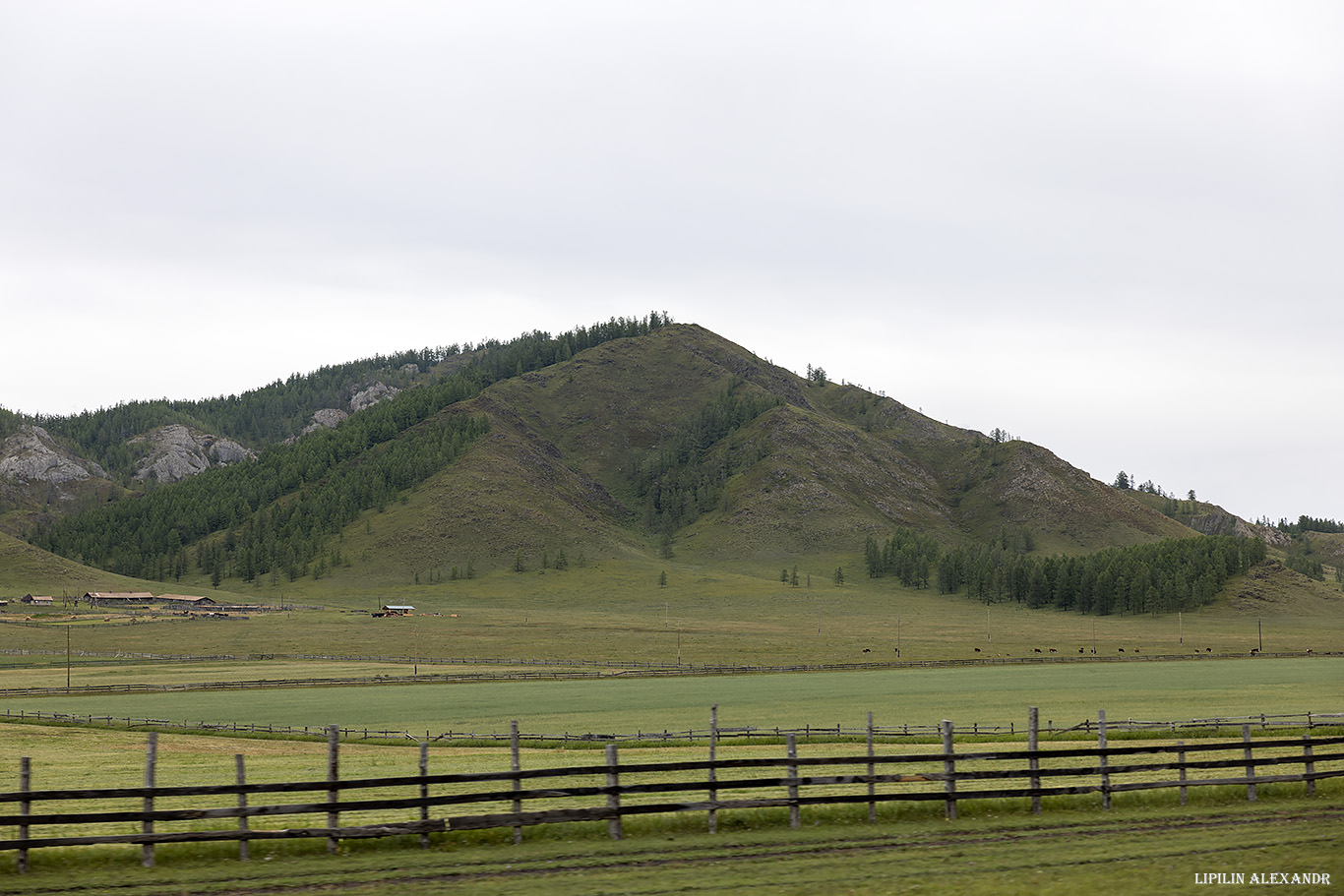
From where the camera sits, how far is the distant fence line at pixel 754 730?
47406 mm

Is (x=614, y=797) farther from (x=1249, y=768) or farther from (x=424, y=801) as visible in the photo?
(x=1249, y=768)

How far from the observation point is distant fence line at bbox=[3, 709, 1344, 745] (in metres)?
47.4

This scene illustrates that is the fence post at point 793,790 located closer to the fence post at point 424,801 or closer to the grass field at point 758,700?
the fence post at point 424,801

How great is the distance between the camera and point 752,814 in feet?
71.8

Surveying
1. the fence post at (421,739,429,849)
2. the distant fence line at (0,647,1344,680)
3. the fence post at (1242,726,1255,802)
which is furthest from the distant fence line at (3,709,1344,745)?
the distant fence line at (0,647,1344,680)

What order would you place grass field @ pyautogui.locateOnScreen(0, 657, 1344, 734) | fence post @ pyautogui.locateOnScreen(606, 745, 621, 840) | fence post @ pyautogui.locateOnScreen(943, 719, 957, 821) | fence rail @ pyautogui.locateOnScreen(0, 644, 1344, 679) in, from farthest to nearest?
fence rail @ pyautogui.locateOnScreen(0, 644, 1344, 679) < grass field @ pyautogui.locateOnScreen(0, 657, 1344, 734) < fence post @ pyautogui.locateOnScreen(943, 719, 957, 821) < fence post @ pyautogui.locateOnScreen(606, 745, 621, 840)

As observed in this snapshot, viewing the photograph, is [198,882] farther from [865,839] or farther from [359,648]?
[359,648]

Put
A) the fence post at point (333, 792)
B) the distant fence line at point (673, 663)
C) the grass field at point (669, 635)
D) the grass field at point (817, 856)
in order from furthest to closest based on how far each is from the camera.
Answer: the grass field at point (669, 635) < the distant fence line at point (673, 663) < the fence post at point (333, 792) < the grass field at point (817, 856)

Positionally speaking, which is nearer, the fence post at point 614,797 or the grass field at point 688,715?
the grass field at point 688,715

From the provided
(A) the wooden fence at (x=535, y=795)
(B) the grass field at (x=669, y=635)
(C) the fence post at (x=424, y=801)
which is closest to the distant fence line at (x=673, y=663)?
(B) the grass field at (x=669, y=635)

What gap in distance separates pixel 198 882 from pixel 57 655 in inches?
4932

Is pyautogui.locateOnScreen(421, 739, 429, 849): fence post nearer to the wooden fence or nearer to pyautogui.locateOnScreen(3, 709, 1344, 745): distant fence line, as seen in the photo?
the wooden fence

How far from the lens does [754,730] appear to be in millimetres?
45781

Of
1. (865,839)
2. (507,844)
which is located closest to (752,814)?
(865,839)
